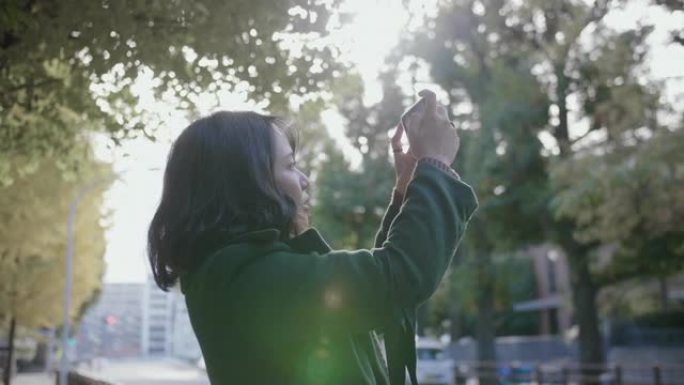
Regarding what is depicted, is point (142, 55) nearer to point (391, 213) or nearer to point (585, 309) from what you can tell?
point (391, 213)

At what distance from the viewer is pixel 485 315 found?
24766 millimetres

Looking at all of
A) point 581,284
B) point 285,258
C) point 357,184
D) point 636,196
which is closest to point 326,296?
point 285,258

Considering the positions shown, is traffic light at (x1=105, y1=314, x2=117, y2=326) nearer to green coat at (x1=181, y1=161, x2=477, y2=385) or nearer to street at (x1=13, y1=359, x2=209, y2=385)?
street at (x1=13, y1=359, x2=209, y2=385)

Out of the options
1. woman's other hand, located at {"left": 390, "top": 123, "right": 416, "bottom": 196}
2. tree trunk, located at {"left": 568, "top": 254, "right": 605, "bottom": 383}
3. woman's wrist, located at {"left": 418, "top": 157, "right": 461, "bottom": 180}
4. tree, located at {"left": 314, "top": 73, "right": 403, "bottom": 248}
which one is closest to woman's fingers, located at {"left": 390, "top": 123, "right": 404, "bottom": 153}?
woman's other hand, located at {"left": 390, "top": 123, "right": 416, "bottom": 196}

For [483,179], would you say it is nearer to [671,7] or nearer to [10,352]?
[671,7]

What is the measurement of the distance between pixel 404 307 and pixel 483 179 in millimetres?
21202

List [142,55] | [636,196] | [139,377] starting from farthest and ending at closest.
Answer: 1. [139,377]
2. [636,196]
3. [142,55]

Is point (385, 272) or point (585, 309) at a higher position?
point (385, 272)

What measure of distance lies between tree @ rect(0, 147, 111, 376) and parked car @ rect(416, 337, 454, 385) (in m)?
9.96

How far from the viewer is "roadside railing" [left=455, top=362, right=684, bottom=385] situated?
17172 mm

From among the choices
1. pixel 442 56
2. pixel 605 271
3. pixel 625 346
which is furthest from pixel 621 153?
pixel 625 346

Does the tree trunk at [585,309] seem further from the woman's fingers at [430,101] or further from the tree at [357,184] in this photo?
the woman's fingers at [430,101]

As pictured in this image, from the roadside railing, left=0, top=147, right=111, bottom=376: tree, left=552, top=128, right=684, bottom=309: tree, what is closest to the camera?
left=0, top=147, right=111, bottom=376: tree

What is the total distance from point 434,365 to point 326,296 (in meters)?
23.5
